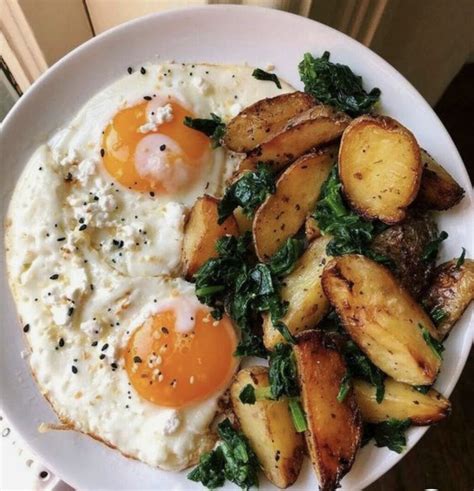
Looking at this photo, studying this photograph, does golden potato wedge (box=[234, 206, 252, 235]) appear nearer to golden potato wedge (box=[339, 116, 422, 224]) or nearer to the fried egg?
the fried egg

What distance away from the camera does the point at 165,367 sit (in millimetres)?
1706

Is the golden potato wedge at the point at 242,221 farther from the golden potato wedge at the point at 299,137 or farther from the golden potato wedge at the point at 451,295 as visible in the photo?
the golden potato wedge at the point at 451,295

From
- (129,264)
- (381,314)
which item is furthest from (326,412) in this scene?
(129,264)

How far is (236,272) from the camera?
172 centimetres

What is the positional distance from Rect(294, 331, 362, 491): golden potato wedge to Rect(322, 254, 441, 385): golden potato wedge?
0.30 ft

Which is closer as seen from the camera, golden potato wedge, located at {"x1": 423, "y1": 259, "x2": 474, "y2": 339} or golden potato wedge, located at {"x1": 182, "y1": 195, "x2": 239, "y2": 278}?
golden potato wedge, located at {"x1": 423, "y1": 259, "x2": 474, "y2": 339}

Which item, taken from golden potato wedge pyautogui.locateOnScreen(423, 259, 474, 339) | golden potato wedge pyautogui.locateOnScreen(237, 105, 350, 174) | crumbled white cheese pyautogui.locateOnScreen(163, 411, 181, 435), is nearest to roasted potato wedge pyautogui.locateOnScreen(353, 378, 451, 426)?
golden potato wedge pyautogui.locateOnScreen(423, 259, 474, 339)

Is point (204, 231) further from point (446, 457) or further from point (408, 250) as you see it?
point (446, 457)

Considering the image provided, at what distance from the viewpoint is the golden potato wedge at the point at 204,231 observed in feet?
5.66

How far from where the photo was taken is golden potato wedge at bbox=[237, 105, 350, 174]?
1674mm

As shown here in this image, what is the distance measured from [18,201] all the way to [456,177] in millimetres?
1129

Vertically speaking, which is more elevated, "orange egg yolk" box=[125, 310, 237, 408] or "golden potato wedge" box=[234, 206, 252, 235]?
"golden potato wedge" box=[234, 206, 252, 235]

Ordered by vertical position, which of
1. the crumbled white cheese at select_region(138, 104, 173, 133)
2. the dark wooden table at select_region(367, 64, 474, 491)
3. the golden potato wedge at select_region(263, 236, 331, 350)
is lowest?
the dark wooden table at select_region(367, 64, 474, 491)

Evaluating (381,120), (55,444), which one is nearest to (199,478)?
(55,444)
